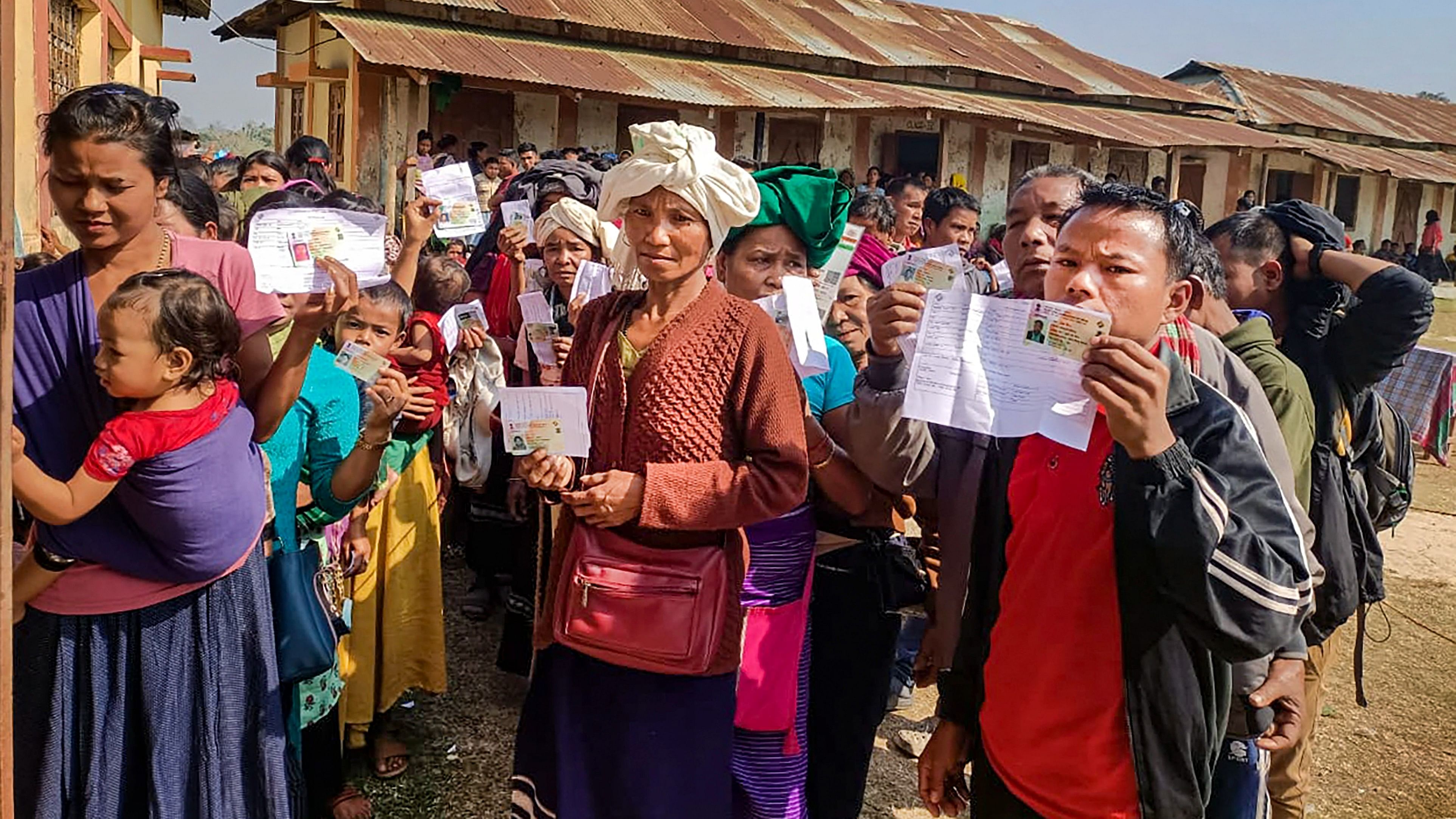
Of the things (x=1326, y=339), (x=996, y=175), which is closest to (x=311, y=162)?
(x=1326, y=339)

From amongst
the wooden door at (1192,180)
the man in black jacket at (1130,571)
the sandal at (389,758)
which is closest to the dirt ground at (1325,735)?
the sandal at (389,758)

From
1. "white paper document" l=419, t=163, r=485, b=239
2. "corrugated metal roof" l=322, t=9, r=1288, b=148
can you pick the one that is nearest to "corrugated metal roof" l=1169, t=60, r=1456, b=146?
"corrugated metal roof" l=322, t=9, r=1288, b=148

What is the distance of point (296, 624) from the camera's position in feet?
7.79

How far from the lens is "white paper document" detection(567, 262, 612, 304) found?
3363 millimetres

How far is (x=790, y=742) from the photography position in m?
2.47

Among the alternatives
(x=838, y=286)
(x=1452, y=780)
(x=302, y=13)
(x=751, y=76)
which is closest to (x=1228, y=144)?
(x=751, y=76)

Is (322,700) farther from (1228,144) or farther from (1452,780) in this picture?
(1228,144)

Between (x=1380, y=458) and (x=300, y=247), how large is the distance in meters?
2.99

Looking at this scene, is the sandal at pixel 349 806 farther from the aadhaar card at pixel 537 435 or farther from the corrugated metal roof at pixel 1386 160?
the corrugated metal roof at pixel 1386 160

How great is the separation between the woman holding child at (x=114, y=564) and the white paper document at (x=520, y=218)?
6.33ft

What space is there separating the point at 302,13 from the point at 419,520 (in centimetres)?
1484

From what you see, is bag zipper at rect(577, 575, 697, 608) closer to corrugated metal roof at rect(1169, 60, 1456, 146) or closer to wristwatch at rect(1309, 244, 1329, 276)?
wristwatch at rect(1309, 244, 1329, 276)

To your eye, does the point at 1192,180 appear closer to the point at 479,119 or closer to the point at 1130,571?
the point at 479,119

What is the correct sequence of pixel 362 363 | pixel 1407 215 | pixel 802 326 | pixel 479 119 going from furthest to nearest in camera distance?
pixel 1407 215 < pixel 479 119 < pixel 362 363 < pixel 802 326
